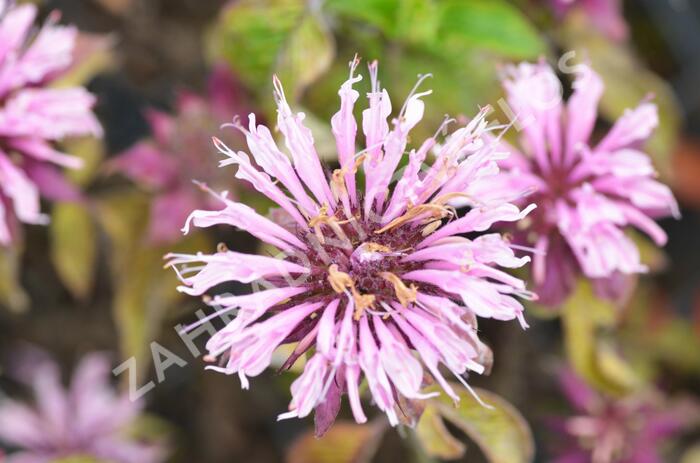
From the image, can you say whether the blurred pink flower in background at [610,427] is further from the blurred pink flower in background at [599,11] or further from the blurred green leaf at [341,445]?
the blurred pink flower in background at [599,11]

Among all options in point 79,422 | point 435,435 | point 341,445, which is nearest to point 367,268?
point 435,435

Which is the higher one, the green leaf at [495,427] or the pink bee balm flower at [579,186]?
the pink bee balm flower at [579,186]

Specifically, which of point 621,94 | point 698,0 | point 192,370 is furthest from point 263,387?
point 698,0

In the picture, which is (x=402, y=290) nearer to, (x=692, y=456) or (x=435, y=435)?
(x=435, y=435)

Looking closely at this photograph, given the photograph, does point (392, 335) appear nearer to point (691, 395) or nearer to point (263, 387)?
point (263, 387)

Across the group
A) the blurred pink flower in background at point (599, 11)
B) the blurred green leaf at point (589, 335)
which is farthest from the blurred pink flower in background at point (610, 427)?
the blurred pink flower in background at point (599, 11)

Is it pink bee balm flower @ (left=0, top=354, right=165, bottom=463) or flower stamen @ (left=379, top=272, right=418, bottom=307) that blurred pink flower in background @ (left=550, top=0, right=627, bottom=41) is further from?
pink bee balm flower @ (left=0, top=354, right=165, bottom=463)
